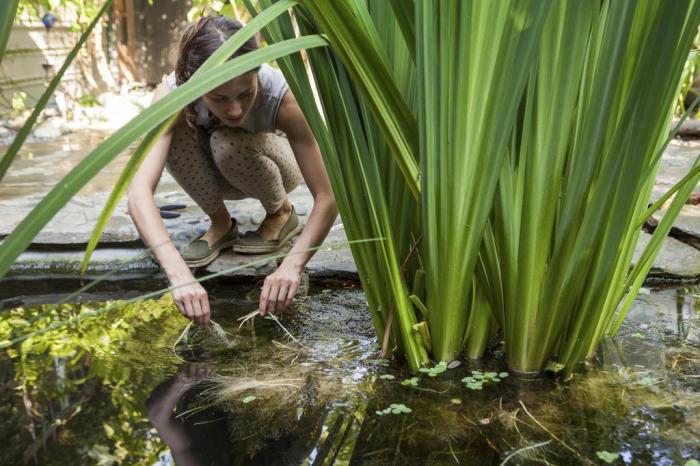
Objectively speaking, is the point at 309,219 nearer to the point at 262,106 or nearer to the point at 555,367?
the point at 262,106

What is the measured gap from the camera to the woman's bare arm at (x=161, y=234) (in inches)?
69.5

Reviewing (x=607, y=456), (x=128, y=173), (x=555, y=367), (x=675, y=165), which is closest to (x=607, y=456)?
(x=607, y=456)

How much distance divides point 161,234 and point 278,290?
1.24 feet

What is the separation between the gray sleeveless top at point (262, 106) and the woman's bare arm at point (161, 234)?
0.40 ft

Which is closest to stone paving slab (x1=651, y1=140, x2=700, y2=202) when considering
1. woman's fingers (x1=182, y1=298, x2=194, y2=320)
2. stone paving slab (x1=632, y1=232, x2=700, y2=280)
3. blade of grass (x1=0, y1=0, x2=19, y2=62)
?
stone paving slab (x1=632, y1=232, x2=700, y2=280)

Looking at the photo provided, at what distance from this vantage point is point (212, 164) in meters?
2.54

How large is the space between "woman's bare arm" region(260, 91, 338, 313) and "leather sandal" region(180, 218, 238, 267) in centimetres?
53

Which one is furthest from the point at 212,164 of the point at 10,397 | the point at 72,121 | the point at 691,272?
the point at 72,121

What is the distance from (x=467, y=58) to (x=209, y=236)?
5.20ft

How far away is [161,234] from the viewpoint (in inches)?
77.4

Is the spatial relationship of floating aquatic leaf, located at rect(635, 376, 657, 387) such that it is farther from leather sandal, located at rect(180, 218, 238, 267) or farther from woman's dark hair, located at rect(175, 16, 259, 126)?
leather sandal, located at rect(180, 218, 238, 267)

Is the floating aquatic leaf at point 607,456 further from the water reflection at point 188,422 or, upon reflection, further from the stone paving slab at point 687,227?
the stone paving slab at point 687,227

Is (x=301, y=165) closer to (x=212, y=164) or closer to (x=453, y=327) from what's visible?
(x=212, y=164)

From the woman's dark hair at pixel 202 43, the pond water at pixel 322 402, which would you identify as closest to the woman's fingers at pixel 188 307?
the pond water at pixel 322 402
